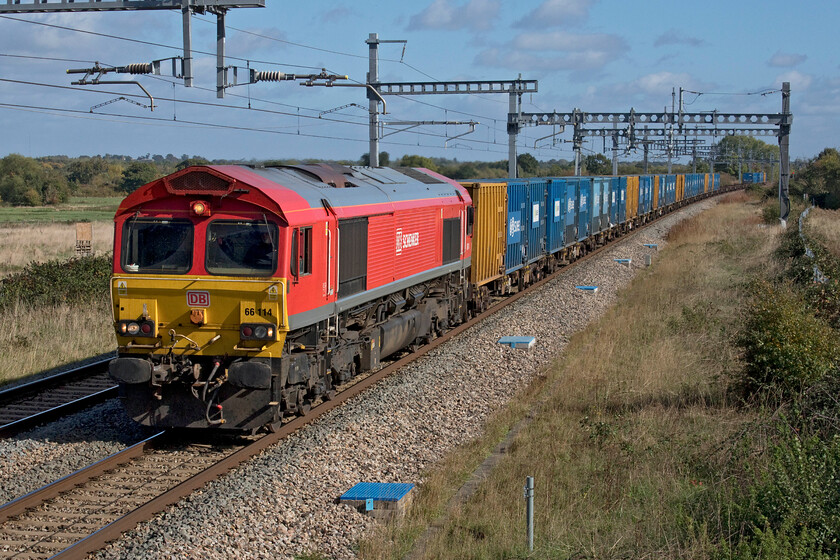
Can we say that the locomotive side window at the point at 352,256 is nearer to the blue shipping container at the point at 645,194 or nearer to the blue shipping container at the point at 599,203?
the blue shipping container at the point at 599,203

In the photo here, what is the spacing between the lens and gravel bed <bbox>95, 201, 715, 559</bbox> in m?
7.77

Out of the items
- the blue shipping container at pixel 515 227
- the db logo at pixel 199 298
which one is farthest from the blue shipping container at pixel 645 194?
the db logo at pixel 199 298

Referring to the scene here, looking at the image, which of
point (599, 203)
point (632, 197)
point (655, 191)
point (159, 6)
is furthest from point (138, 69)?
point (655, 191)

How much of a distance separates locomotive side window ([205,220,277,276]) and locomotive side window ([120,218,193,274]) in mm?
285

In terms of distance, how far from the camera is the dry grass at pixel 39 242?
1289 inches

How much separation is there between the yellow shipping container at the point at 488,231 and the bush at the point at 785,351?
8.52m

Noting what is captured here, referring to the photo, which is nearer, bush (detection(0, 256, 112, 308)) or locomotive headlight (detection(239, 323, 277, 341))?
locomotive headlight (detection(239, 323, 277, 341))

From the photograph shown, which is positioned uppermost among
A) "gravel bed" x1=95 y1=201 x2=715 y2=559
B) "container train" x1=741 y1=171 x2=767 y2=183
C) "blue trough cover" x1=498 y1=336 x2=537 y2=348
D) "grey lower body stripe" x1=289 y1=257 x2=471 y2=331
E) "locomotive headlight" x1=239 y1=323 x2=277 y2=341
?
"container train" x1=741 y1=171 x2=767 y2=183

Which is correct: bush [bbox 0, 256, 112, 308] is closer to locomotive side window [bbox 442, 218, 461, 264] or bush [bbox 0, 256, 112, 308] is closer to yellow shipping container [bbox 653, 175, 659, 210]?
locomotive side window [bbox 442, 218, 461, 264]

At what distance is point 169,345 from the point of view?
10.2 m

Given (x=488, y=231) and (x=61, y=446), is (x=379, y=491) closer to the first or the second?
(x=61, y=446)

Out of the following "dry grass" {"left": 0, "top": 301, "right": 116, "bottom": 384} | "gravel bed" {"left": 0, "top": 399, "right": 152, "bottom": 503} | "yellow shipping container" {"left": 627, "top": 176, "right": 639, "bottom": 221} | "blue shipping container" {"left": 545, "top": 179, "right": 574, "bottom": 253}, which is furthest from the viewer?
"yellow shipping container" {"left": 627, "top": 176, "right": 639, "bottom": 221}

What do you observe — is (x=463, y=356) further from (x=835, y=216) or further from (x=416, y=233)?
(x=835, y=216)

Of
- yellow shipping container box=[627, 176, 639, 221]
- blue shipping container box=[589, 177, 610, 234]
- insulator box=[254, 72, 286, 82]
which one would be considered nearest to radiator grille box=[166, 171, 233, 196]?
insulator box=[254, 72, 286, 82]
